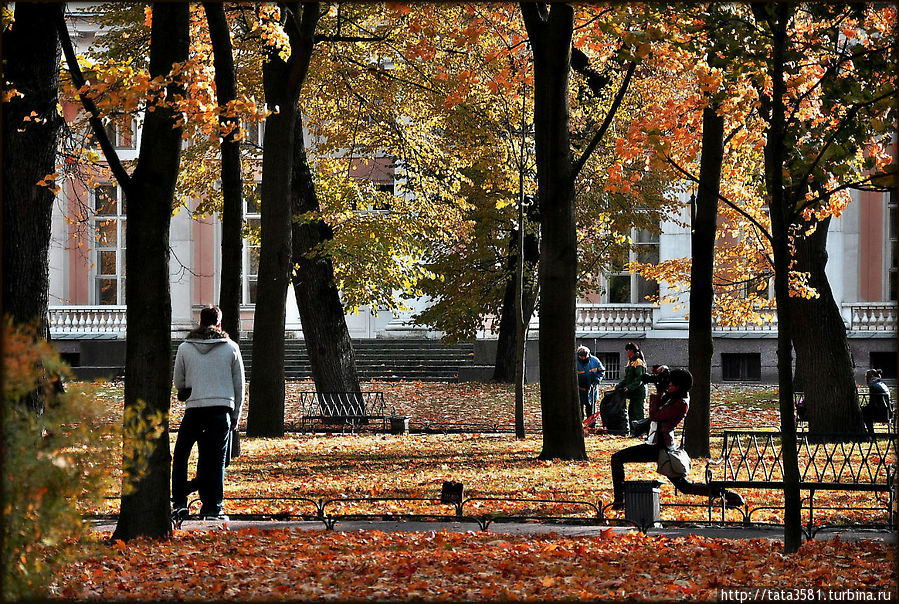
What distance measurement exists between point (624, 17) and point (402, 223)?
11.9 meters

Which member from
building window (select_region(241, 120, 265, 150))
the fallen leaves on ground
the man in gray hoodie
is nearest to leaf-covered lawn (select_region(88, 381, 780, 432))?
the fallen leaves on ground

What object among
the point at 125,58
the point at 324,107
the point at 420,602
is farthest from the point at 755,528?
the point at 324,107

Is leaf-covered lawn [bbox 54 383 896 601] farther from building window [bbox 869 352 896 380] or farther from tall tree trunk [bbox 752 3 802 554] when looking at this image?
building window [bbox 869 352 896 380]

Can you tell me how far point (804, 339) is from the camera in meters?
19.2

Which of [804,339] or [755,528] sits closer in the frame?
[755,528]

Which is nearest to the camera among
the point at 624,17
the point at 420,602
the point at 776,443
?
the point at 420,602

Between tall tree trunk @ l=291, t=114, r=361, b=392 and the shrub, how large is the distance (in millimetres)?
16225

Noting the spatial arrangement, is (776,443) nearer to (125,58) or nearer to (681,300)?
(125,58)

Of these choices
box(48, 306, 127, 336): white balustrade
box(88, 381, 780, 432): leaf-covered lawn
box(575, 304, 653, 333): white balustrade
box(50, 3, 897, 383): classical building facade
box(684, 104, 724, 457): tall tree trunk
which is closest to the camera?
box(684, 104, 724, 457): tall tree trunk

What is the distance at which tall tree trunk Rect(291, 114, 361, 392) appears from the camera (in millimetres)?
21609

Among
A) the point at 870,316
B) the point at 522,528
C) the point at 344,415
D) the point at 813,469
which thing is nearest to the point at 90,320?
the point at 344,415

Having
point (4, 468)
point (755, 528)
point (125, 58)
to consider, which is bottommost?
point (755, 528)

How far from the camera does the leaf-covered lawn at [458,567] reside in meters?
6.46

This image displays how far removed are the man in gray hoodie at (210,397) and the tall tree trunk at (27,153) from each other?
6.62ft
